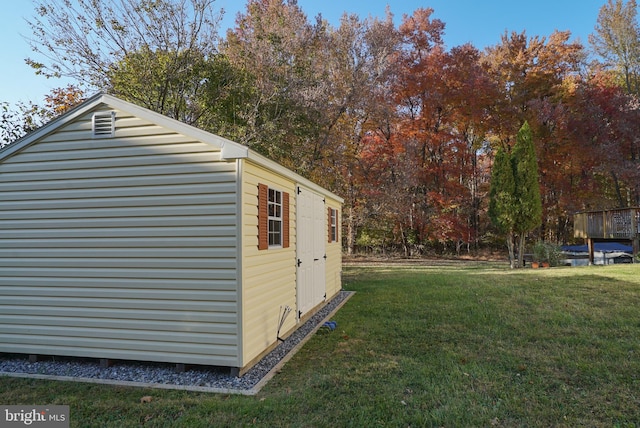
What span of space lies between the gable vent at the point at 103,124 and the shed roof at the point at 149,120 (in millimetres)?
113

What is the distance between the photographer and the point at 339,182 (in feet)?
58.3

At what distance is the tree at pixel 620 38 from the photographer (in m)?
18.9

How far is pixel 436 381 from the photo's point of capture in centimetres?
353

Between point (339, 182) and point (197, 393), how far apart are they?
14908 mm

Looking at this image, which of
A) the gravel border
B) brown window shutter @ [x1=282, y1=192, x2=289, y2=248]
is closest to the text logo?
the gravel border

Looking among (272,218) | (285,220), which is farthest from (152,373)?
(285,220)

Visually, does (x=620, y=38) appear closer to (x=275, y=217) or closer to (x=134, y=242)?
(x=275, y=217)

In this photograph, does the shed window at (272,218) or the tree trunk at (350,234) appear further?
the tree trunk at (350,234)

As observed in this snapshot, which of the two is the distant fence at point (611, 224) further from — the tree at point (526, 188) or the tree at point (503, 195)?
the tree at point (503, 195)

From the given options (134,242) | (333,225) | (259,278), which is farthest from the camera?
(333,225)

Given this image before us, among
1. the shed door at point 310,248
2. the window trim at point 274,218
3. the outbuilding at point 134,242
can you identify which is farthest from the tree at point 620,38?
the outbuilding at point 134,242

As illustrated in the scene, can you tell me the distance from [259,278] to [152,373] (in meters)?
1.47

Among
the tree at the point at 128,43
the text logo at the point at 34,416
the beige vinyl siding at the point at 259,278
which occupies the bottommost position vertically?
the text logo at the point at 34,416

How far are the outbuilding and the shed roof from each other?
0.01m
